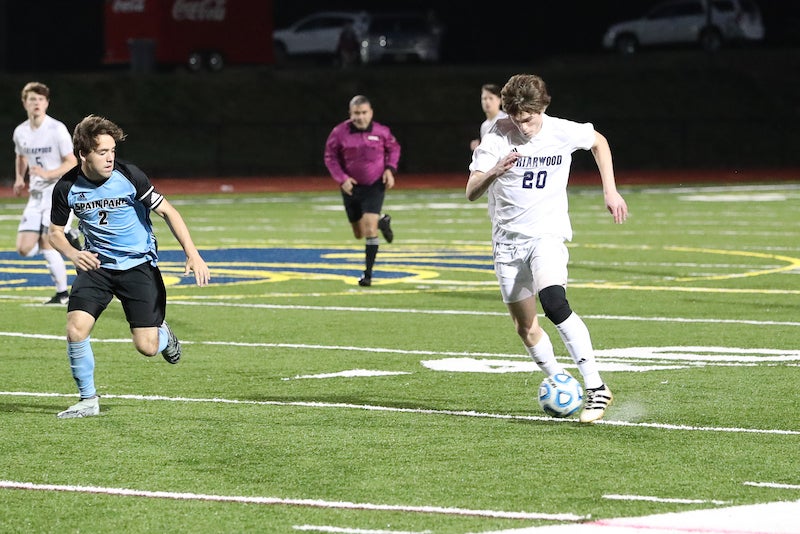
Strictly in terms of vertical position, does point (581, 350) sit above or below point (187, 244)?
below

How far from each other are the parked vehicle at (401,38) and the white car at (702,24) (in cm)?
674

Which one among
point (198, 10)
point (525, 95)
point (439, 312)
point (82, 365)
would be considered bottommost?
point (198, 10)

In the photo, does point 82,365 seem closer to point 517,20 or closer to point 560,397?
point 560,397

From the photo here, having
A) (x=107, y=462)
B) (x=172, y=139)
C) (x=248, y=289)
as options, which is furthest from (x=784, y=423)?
(x=172, y=139)

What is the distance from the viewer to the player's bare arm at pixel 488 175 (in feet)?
32.1

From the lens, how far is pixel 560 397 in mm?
10047

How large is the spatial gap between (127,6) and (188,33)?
1885 mm

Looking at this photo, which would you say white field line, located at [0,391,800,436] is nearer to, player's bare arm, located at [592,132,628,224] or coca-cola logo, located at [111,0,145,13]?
player's bare arm, located at [592,132,628,224]

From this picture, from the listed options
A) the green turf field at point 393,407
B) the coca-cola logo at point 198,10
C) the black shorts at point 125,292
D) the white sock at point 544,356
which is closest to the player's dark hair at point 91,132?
the black shorts at point 125,292

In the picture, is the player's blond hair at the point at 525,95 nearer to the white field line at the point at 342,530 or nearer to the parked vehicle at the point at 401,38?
the white field line at the point at 342,530

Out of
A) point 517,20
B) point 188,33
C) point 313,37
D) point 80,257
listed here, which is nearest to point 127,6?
point 188,33

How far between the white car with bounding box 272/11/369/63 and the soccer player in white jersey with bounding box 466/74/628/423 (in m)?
45.9

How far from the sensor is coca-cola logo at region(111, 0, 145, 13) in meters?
50.1

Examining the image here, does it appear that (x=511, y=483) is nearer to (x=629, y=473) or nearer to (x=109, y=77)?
(x=629, y=473)
